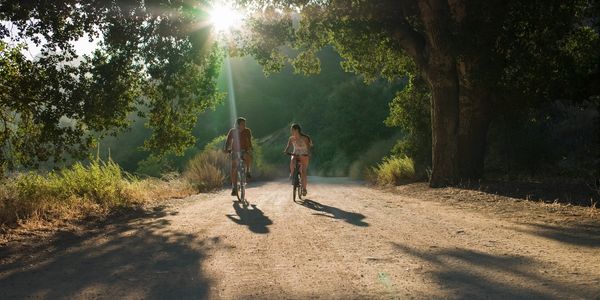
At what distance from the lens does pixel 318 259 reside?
6.00 meters

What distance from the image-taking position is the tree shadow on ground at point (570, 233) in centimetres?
674

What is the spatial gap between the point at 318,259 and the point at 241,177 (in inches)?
324

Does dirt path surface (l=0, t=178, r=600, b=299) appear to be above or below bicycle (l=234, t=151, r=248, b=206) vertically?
below

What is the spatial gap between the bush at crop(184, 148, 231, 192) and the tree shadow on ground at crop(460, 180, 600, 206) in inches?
376

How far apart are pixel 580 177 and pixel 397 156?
757 centimetres

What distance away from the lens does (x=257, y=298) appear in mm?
4465

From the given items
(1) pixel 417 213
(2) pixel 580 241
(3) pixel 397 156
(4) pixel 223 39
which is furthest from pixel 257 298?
(3) pixel 397 156

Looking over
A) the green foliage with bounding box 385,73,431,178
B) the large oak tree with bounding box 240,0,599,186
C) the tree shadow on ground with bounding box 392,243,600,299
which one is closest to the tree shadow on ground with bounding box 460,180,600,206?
the large oak tree with bounding box 240,0,599,186

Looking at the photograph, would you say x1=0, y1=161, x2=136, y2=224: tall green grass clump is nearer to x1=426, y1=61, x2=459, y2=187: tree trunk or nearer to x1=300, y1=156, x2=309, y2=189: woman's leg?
x1=300, y1=156, x2=309, y2=189: woman's leg

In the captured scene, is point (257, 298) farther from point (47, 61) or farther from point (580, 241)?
point (47, 61)

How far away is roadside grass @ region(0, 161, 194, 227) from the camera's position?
9.66 meters

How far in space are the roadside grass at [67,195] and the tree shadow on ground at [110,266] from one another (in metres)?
1.46

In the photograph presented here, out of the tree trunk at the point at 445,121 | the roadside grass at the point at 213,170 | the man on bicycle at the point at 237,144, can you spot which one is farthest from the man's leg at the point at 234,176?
the tree trunk at the point at 445,121

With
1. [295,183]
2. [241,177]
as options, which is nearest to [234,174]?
[241,177]
